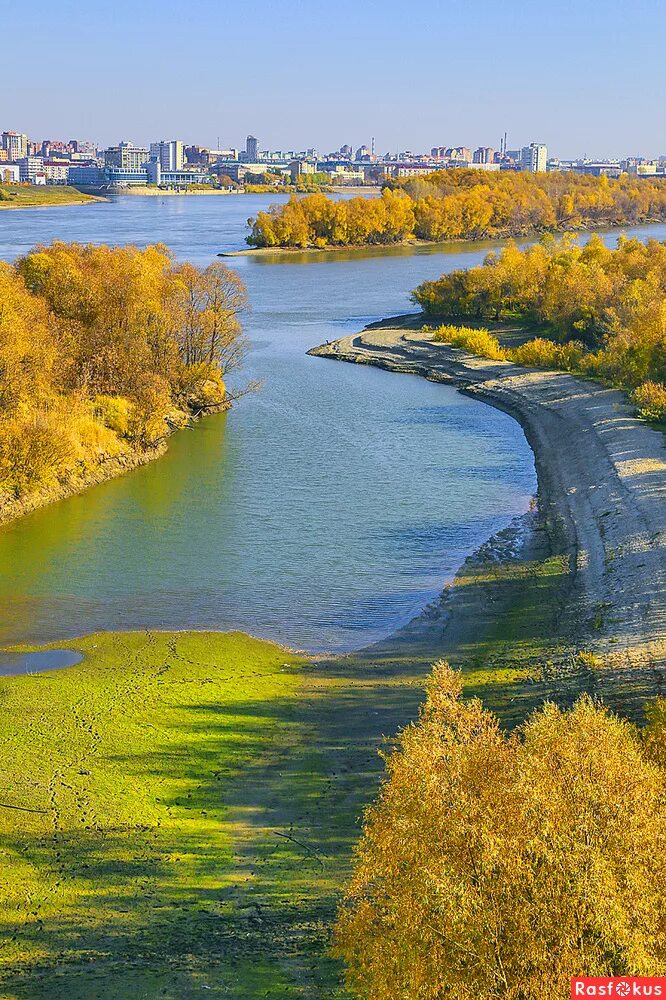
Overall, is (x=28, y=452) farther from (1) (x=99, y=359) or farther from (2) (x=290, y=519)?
(2) (x=290, y=519)

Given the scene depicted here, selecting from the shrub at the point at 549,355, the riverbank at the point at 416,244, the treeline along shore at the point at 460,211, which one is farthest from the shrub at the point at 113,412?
the treeline along shore at the point at 460,211

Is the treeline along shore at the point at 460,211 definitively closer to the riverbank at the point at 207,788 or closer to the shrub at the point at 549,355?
the shrub at the point at 549,355

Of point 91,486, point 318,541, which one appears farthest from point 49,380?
point 318,541

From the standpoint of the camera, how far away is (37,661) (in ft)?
54.3

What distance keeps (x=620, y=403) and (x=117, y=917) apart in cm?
2553

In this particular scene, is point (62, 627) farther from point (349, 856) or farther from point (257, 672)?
point (349, 856)

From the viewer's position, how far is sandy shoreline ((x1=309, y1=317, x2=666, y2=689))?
56.6 ft

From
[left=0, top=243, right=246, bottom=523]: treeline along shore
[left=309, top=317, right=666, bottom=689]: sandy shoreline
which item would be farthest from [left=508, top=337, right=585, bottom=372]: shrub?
[left=0, top=243, right=246, bottom=523]: treeline along shore

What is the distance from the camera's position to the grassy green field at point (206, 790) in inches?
392

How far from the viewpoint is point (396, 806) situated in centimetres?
750

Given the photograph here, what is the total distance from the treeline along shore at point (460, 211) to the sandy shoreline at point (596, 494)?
50915 mm

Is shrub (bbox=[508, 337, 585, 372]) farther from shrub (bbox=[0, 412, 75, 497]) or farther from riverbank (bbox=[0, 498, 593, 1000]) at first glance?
riverbank (bbox=[0, 498, 593, 1000])

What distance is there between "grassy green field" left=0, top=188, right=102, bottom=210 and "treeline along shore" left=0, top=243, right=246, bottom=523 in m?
116

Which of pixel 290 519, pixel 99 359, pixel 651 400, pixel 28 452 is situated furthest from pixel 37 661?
pixel 651 400
